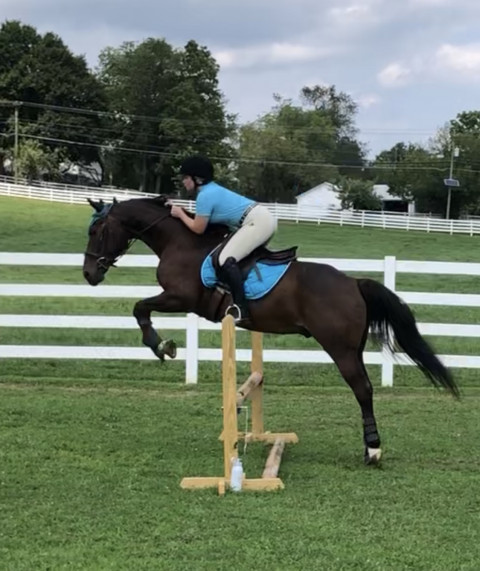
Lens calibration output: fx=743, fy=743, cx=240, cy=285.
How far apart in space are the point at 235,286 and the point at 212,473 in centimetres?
148

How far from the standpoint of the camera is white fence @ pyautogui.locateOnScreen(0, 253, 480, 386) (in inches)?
383

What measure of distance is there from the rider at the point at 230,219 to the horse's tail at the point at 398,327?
0.99 metres

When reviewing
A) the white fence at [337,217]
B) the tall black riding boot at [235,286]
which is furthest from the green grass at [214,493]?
the white fence at [337,217]

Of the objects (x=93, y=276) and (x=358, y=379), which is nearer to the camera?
(x=358, y=379)

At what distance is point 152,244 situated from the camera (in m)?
6.65

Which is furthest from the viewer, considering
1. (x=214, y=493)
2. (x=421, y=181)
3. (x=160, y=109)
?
(x=160, y=109)

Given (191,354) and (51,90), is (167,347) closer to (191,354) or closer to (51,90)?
(191,354)

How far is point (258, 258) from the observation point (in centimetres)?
621

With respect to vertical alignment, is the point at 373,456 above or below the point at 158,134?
below

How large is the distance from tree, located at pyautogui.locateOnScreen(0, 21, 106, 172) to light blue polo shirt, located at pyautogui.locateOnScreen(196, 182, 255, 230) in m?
64.6

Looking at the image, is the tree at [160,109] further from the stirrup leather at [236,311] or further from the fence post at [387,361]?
the stirrup leather at [236,311]

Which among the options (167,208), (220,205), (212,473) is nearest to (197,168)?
(220,205)

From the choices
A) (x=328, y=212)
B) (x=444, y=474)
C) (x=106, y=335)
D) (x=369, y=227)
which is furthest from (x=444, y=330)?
(x=328, y=212)

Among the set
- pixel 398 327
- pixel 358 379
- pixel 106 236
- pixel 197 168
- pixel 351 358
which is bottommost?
pixel 358 379
